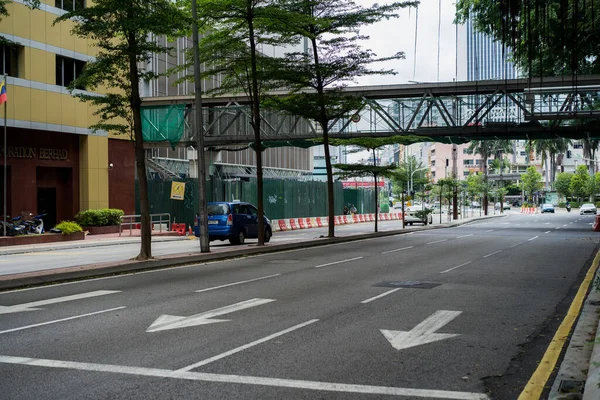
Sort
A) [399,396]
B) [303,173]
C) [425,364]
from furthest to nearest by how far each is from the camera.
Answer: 1. [303,173]
2. [425,364]
3. [399,396]

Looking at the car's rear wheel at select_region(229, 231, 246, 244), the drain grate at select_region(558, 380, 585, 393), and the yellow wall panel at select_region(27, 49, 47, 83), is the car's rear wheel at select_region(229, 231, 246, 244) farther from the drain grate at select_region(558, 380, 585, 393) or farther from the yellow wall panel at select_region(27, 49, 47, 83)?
the drain grate at select_region(558, 380, 585, 393)

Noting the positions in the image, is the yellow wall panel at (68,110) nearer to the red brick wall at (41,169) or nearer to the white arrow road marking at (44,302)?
the red brick wall at (41,169)

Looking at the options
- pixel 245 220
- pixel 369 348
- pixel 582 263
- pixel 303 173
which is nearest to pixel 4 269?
pixel 245 220

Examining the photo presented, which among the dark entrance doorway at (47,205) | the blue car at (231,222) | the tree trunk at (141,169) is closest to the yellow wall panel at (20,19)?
the dark entrance doorway at (47,205)

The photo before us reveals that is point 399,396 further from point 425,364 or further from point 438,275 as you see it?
point 438,275

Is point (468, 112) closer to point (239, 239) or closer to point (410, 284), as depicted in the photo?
point (239, 239)

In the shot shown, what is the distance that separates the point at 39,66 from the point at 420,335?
2923 centimetres

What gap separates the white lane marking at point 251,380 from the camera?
5836 millimetres

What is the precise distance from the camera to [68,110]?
34031 millimetres

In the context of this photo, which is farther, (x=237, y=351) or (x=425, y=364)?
(x=237, y=351)

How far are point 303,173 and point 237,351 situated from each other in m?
77.7

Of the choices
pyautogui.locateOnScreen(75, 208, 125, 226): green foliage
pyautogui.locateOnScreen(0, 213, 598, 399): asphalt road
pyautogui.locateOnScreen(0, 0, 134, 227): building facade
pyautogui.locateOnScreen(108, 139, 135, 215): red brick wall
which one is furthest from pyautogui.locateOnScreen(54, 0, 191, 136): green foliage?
pyautogui.locateOnScreen(108, 139, 135, 215): red brick wall

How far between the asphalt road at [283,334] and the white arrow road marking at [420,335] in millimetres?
15

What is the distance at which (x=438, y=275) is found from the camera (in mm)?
15328
